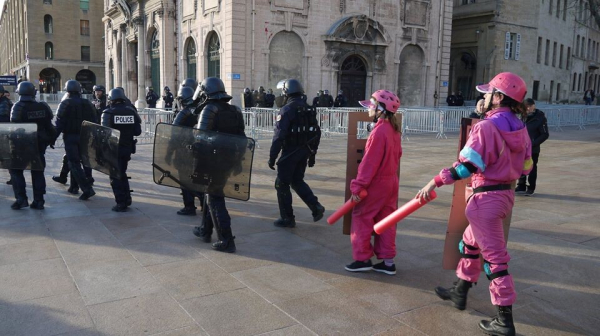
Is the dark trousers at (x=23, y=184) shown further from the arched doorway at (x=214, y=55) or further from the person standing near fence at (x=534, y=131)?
the arched doorway at (x=214, y=55)

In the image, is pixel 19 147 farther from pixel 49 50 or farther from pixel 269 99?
pixel 49 50

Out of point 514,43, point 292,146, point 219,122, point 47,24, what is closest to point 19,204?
point 219,122

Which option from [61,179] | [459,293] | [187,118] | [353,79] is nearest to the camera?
[459,293]

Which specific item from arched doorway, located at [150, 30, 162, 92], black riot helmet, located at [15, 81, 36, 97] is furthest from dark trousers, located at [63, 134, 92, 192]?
arched doorway, located at [150, 30, 162, 92]

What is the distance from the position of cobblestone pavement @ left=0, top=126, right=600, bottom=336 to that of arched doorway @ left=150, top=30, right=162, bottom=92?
75.1ft

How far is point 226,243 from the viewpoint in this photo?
5.27m

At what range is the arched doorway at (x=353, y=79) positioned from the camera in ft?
82.0

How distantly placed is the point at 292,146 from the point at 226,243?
1.58 metres

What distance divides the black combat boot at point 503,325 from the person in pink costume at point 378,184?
131 centimetres

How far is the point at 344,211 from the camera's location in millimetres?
4680

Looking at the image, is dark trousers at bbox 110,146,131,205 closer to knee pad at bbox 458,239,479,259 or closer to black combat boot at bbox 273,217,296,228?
black combat boot at bbox 273,217,296,228

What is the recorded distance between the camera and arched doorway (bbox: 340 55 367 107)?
25.0 metres

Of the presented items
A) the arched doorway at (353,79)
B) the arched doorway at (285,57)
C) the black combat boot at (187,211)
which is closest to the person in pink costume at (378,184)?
the black combat boot at (187,211)

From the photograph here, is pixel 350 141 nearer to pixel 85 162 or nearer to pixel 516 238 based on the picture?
pixel 516 238
